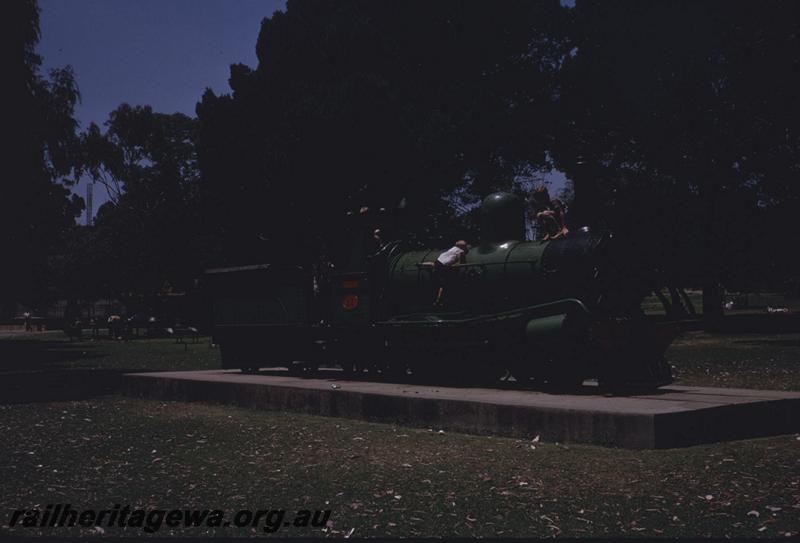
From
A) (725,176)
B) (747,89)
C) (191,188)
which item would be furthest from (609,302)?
(191,188)

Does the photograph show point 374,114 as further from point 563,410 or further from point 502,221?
point 563,410

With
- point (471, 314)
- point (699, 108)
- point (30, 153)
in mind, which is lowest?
point (471, 314)

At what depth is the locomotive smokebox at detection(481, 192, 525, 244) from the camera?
53.9 feet

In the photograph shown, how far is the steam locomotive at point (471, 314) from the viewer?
1399cm

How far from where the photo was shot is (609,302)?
1442 cm

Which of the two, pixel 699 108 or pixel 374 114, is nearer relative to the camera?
pixel 374 114

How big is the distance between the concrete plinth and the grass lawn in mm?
262

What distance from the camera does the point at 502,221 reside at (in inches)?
648

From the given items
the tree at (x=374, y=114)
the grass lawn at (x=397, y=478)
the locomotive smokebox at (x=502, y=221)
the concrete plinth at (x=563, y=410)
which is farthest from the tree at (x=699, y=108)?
the grass lawn at (x=397, y=478)

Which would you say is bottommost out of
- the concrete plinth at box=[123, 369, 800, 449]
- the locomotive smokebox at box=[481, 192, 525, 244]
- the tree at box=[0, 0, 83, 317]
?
the concrete plinth at box=[123, 369, 800, 449]

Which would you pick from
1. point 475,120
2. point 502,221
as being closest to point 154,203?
point 475,120

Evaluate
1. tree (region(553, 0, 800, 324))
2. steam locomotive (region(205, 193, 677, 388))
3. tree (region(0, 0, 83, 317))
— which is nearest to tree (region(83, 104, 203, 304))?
tree (region(0, 0, 83, 317))

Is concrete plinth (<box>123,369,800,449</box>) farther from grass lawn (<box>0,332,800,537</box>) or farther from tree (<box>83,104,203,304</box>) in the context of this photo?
tree (<box>83,104,203,304</box>)

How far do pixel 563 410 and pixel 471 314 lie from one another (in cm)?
498
